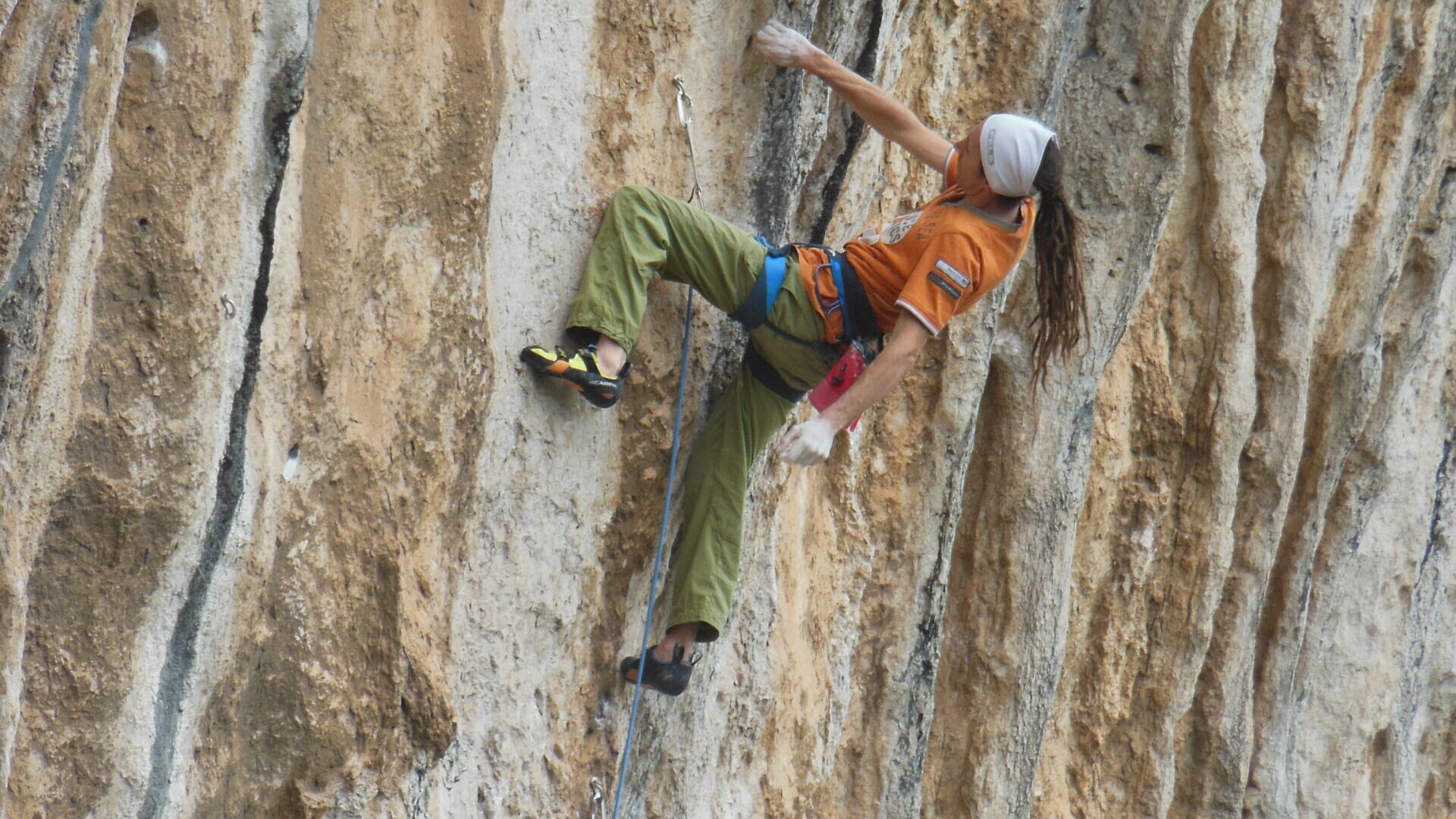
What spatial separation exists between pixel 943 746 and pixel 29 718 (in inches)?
148

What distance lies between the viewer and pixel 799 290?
4168 mm

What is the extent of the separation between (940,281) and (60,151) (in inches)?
82.8

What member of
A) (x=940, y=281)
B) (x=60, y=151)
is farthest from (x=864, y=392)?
(x=60, y=151)

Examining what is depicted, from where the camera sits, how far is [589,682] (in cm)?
446

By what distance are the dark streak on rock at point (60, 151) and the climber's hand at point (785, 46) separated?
2114 mm

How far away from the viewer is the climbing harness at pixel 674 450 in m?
4.36

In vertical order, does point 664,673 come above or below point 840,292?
below

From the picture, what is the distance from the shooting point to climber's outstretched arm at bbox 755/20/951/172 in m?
4.39

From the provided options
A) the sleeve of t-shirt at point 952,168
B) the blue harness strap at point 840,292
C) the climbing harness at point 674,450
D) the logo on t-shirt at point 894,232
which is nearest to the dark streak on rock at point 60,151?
the climbing harness at point 674,450

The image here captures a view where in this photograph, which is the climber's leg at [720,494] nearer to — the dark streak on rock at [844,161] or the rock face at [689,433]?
the rock face at [689,433]

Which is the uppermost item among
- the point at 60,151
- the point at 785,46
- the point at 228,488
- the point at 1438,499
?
the point at 1438,499

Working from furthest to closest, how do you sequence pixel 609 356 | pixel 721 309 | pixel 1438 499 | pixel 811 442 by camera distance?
pixel 1438 499 → pixel 721 309 → pixel 609 356 → pixel 811 442

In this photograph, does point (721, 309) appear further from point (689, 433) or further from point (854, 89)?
point (854, 89)

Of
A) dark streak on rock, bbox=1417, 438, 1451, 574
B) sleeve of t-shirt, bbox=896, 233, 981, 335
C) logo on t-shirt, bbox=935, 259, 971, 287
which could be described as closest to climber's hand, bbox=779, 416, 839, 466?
sleeve of t-shirt, bbox=896, 233, 981, 335
